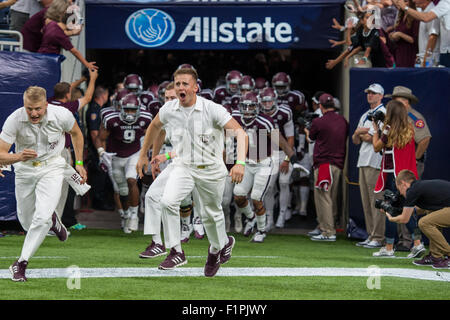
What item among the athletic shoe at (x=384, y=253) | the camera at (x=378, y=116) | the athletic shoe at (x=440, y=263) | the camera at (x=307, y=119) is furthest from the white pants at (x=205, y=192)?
the camera at (x=307, y=119)

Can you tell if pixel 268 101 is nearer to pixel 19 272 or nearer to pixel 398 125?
pixel 398 125

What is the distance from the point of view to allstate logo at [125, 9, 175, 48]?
13469 millimetres

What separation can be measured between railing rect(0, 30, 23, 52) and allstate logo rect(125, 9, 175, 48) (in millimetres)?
2097

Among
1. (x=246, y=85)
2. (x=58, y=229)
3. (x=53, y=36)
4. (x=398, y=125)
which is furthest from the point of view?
(x=246, y=85)

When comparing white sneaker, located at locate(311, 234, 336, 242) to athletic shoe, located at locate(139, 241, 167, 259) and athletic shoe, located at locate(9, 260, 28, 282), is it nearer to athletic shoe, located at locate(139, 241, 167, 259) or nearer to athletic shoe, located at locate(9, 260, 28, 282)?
athletic shoe, located at locate(139, 241, 167, 259)

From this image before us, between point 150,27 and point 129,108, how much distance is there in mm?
2440

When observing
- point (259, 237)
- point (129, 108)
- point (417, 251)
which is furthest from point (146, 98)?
point (417, 251)

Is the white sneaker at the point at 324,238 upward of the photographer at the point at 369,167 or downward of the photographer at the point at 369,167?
downward

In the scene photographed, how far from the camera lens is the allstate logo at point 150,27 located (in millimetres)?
13469

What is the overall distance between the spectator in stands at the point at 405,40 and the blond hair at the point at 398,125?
8.48 ft

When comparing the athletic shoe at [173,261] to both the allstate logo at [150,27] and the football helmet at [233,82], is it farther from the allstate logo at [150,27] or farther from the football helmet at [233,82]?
the allstate logo at [150,27]

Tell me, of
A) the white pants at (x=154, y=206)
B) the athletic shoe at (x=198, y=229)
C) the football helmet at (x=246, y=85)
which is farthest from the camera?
the football helmet at (x=246, y=85)

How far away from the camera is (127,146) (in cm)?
1172
